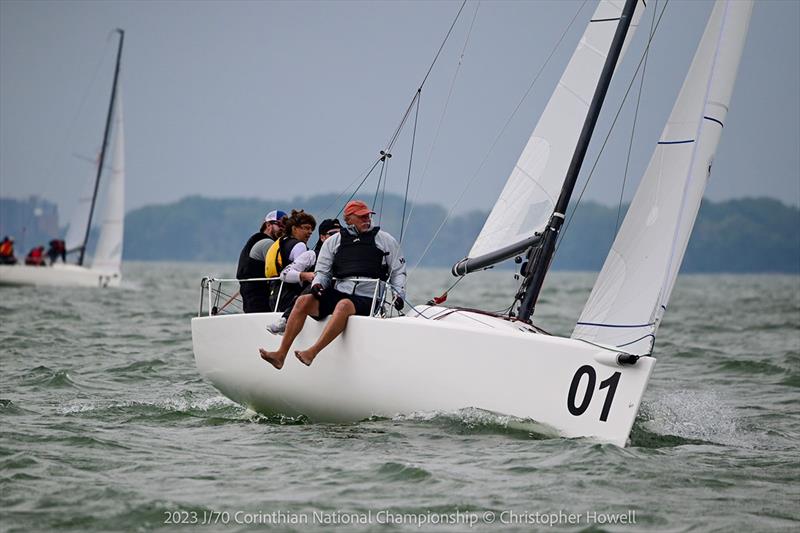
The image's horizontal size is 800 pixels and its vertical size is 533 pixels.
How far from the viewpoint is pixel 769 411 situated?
8703mm

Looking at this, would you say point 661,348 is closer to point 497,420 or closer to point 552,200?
point 552,200

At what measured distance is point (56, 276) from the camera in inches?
1149

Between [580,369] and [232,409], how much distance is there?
3090 mm

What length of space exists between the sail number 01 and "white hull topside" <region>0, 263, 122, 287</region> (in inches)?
952

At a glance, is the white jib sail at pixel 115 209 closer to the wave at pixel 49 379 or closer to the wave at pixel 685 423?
the wave at pixel 49 379

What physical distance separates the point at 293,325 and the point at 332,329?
30cm

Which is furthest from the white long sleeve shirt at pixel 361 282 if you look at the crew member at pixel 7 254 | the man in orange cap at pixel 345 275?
the crew member at pixel 7 254

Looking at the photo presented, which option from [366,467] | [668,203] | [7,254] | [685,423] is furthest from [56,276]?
[366,467]

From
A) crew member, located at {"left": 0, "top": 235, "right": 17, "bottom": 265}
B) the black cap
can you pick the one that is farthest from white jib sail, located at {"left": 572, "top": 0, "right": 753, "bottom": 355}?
crew member, located at {"left": 0, "top": 235, "right": 17, "bottom": 265}

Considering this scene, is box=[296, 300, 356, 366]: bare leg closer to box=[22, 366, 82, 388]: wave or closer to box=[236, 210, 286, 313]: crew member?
box=[236, 210, 286, 313]: crew member

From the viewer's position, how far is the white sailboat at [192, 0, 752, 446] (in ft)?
20.2

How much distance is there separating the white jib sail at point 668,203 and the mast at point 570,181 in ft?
1.41

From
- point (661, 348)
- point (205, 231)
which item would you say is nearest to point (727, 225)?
point (205, 231)

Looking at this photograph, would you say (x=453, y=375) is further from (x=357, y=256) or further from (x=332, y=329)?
(x=357, y=256)
